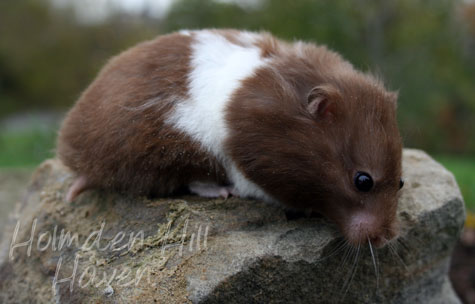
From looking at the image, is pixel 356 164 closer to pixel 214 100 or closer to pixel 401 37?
pixel 214 100

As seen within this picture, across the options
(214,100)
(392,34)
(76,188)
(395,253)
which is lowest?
(392,34)

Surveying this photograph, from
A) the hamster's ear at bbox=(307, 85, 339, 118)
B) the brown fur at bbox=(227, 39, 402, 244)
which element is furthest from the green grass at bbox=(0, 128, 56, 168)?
the hamster's ear at bbox=(307, 85, 339, 118)

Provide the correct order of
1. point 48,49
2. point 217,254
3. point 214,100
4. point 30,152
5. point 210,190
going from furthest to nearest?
point 48,49 → point 30,152 → point 210,190 → point 214,100 → point 217,254

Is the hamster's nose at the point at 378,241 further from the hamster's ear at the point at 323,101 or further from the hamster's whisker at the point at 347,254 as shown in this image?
the hamster's ear at the point at 323,101

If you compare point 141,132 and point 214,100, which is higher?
point 214,100

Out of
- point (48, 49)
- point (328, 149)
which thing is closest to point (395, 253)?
point (328, 149)

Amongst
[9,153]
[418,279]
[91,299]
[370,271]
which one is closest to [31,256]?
[91,299]

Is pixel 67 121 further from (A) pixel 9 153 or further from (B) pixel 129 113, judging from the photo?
(A) pixel 9 153

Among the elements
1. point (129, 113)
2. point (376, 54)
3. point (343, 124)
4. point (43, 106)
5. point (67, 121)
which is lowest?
point (43, 106)
